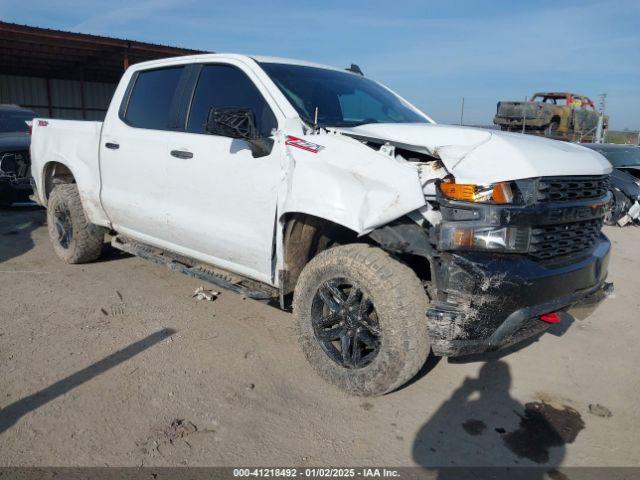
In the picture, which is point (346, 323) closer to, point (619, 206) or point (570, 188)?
point (570, 188)

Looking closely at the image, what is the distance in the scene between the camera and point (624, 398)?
131 inches

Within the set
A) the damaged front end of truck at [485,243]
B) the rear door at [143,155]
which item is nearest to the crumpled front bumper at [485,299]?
the damaged front end of truck at [485,243]

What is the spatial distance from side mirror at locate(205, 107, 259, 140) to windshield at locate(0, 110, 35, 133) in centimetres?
773

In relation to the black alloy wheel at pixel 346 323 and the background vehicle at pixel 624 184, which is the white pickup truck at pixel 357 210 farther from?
the background vehicle at pixel 624 184

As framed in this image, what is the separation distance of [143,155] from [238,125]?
4.86 feet

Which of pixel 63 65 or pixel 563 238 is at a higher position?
pixel 63 65

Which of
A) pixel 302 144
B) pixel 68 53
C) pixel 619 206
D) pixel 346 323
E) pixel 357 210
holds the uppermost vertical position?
pixel 68 53

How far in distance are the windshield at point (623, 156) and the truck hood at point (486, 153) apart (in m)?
7.67

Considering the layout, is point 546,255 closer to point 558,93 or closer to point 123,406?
point 123,406

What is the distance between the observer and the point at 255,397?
3174 millimetres

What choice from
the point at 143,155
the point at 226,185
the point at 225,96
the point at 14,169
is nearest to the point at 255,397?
the point at 226,185

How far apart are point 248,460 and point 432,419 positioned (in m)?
1.08

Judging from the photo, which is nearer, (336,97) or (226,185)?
(226,185)

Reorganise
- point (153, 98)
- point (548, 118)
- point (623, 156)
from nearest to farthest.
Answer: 1. point (153, 98)
2. point (623, 156)
3. point (548, 118)
